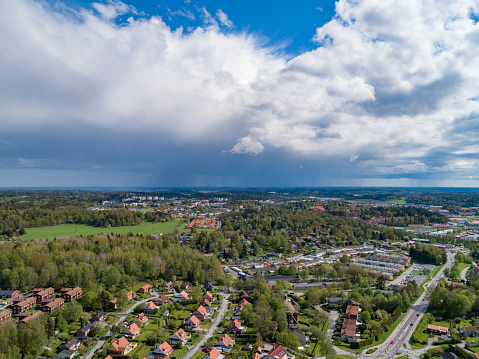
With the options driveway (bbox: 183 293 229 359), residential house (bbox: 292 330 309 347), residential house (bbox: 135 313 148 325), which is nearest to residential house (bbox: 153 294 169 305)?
residential house (bbox: 135 313 148 325)

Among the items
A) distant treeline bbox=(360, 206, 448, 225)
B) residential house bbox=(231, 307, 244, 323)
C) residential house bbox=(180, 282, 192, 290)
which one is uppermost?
distant treeline bbox=(360, 206, 448, 225)

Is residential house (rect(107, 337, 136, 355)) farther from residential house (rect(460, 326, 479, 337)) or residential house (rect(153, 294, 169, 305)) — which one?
residential house (rect(460, 326, 479, 337))

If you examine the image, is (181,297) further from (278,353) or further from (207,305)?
(278,353)

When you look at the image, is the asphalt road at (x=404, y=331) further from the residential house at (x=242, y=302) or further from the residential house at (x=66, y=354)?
the residential house at (x=66, y=354)

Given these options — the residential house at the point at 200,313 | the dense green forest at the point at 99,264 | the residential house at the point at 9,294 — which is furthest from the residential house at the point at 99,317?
the residential house at the point at 9,294

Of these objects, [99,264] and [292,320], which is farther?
[99,264]

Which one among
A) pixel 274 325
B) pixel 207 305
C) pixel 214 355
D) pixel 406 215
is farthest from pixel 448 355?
pixel 406 215

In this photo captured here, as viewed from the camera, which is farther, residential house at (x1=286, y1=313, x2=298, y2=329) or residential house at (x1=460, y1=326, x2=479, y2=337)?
residential house at (x1=286, y1=313, x2=298, y2=329)

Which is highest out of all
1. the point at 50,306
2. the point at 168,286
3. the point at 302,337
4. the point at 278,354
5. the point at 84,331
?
the point at 50,306
